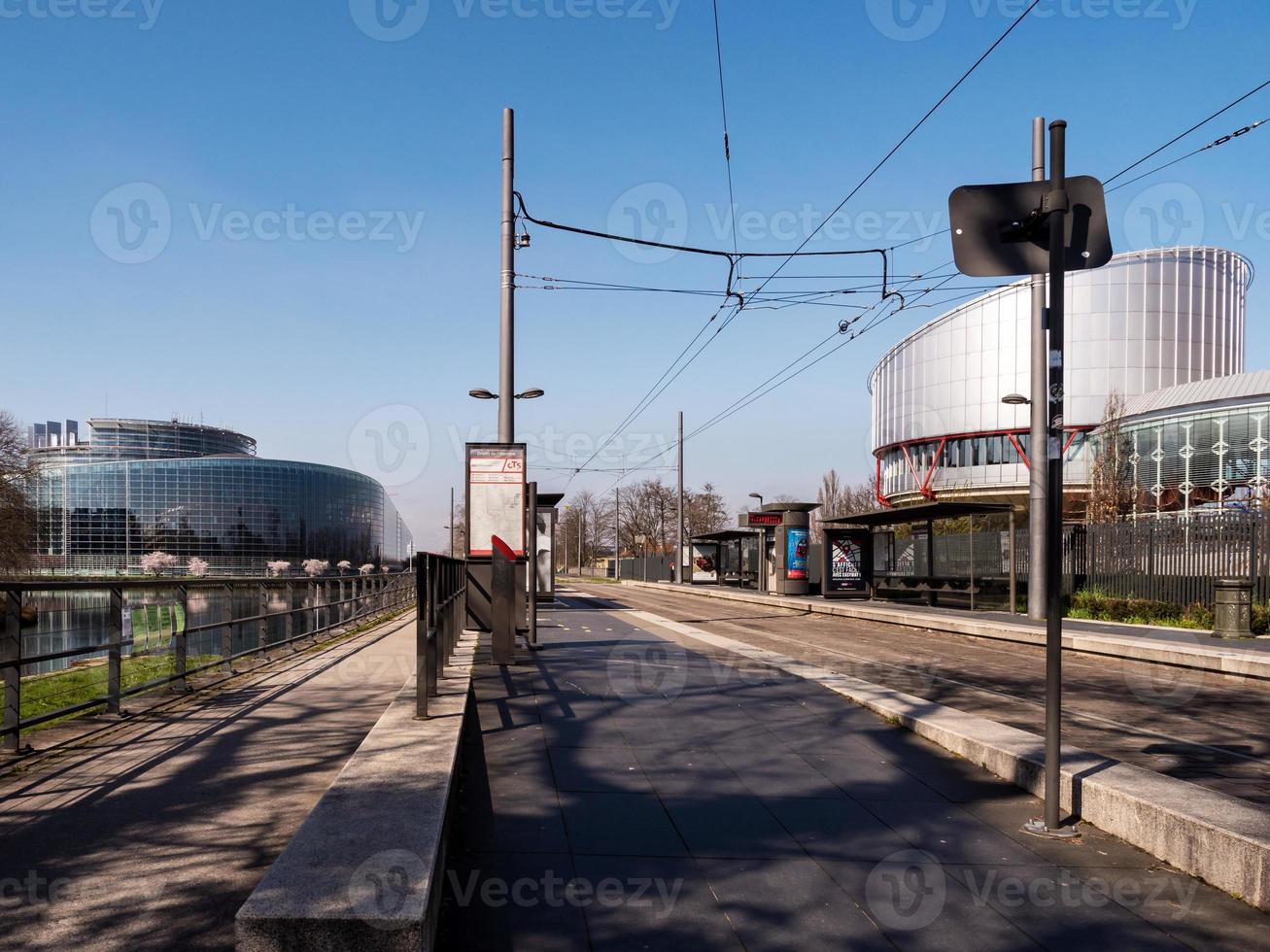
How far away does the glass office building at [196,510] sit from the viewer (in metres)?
116

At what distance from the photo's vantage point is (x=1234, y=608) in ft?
55.3

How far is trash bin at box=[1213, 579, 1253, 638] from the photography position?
16.8 meters

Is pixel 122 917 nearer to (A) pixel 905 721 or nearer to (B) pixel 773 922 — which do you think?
(B) pixel 773 922

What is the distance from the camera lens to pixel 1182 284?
63750mm

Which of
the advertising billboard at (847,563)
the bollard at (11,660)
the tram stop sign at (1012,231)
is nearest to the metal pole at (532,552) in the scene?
the bollard at (11,660)

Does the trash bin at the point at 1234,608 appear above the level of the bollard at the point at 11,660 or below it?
below

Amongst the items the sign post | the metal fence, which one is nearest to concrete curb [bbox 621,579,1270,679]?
the metal fence

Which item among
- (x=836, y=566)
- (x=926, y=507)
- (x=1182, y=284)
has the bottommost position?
(x=836, y=566)

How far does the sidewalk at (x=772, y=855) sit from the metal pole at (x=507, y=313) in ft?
28.1

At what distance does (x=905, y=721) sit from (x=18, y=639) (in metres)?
6.69

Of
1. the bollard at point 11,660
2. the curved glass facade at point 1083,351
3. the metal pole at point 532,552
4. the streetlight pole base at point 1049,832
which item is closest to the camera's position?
the streetlight pole base at point 1049,832

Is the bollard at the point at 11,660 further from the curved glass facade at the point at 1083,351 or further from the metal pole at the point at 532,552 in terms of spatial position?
the curved glass facade at the point at 1083,351

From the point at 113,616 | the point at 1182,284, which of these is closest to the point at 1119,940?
the point at 113,616

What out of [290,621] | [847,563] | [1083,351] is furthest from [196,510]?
[290,621]
